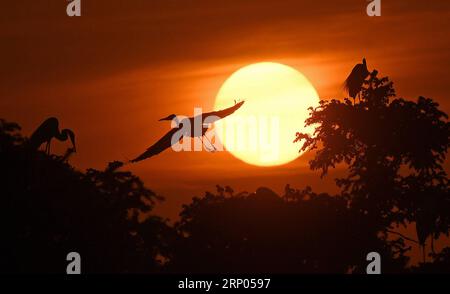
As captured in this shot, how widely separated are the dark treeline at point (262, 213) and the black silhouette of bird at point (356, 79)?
13.9 inches

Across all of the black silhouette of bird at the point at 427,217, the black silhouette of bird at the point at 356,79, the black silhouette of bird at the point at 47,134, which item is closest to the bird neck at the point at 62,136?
the black silhouette of bird at the point at 47,134

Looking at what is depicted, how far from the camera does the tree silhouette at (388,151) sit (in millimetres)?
49906

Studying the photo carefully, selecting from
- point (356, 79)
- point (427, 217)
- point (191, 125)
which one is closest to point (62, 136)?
point (191, 125)

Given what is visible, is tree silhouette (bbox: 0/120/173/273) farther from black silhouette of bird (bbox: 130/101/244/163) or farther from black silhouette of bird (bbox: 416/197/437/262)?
black silhouette of bird (bbox: 416/197/437/262)

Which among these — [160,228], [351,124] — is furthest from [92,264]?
[351,124]

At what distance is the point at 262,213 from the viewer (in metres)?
47.4

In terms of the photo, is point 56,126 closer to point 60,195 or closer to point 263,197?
point 60,195

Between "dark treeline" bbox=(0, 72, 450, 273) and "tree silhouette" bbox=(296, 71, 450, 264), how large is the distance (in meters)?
0.05

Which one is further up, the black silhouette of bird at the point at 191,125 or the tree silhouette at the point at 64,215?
the black silhouette of bird at the point at 191,125

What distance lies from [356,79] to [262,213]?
721cm

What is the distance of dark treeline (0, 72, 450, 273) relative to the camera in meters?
39.0

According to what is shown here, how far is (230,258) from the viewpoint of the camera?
150 ft

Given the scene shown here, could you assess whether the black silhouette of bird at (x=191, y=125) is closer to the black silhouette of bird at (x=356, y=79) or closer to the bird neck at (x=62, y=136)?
the bird neck at (x=62, y=136)

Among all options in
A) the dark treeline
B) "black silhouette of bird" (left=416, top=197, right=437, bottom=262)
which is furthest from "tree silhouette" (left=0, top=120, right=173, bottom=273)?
"black silhouette of bird" (left=416, top=197, right=437, bottom=262)
